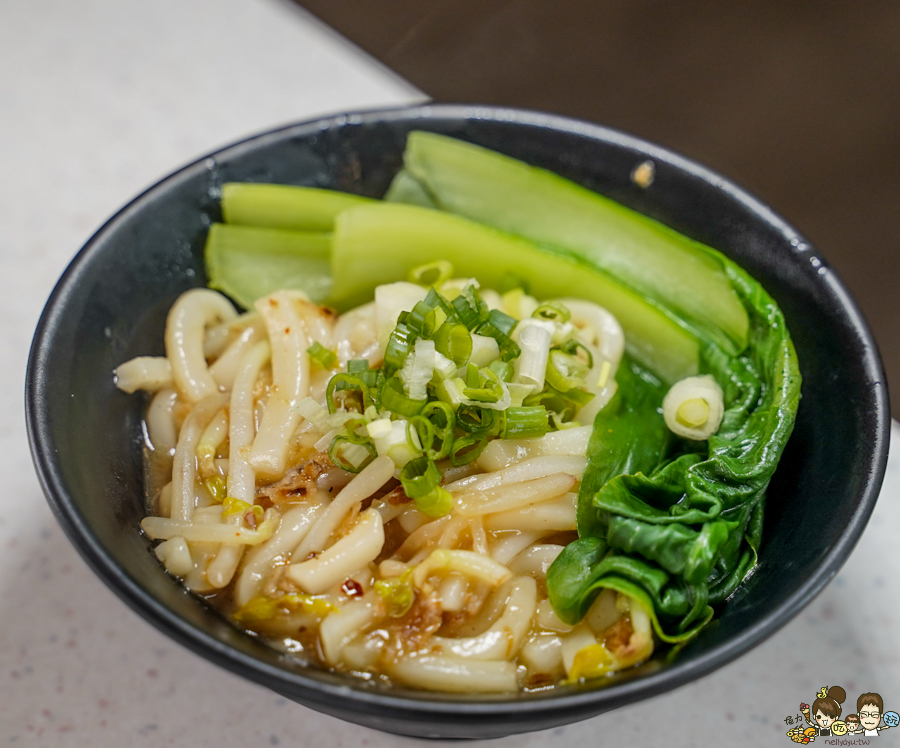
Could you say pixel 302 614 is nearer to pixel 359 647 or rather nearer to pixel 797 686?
pixel 359 647

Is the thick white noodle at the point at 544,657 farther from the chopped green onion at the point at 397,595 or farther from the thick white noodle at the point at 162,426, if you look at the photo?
the thick white noodle at the point at 162,426

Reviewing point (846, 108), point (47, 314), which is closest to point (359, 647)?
point (47, 314)

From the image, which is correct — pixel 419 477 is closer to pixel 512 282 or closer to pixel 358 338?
pixel 358 338

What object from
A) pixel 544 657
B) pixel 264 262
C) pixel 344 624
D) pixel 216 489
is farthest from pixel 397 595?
pixel 264 262

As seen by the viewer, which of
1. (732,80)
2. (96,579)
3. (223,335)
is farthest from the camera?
(732,80)

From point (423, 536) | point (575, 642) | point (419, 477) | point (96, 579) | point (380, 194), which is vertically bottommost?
point (96, 579)

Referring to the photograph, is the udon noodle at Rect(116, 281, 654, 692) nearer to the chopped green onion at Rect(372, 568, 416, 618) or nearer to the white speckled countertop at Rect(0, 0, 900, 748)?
the chopped green onion at Rect(372, 568, 416, 618)
